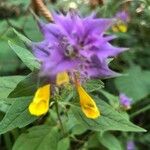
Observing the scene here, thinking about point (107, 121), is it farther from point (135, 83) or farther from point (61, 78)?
point (135, 83)

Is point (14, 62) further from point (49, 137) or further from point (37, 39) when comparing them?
point (49, 137)

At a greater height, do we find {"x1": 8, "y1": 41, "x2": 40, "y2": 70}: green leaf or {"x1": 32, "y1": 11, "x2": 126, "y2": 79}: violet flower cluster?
{"x1": 32, "y1": 11, "x2": 126, "y2": 79}: violet flower cluster

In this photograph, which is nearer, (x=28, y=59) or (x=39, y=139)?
(x=28, y=59)

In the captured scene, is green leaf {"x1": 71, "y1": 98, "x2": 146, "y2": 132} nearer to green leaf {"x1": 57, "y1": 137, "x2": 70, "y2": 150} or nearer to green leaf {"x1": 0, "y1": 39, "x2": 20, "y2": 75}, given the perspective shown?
green leaf {"x1": 57, "y1": 137, "x2": 70, "y2": 150}

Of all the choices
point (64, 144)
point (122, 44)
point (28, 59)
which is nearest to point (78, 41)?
point (28, 59)

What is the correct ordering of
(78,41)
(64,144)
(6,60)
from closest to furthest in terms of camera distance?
(78,41), (64,144), (6,60)

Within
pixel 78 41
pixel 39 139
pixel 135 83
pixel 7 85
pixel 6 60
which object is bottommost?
pixel 135 83

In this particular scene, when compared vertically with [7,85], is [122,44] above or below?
below

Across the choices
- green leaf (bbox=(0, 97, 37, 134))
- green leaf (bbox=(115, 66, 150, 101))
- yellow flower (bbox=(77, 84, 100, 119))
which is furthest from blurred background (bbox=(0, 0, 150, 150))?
yellow flower (bbox=(77, 84, 100, 119))
